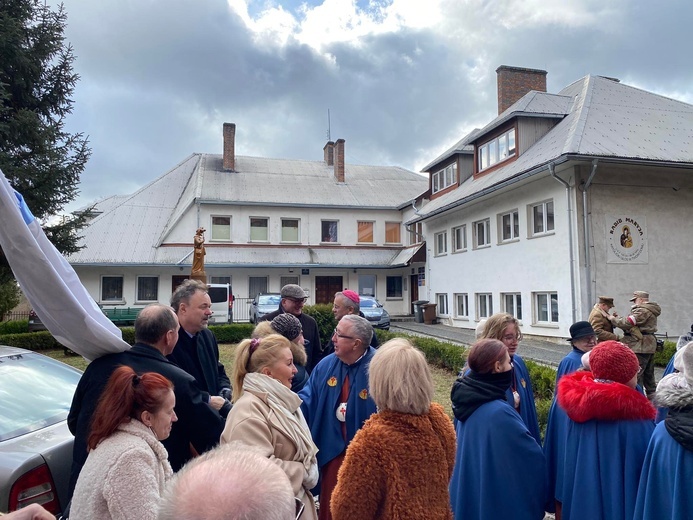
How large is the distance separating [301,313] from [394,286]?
2432cm

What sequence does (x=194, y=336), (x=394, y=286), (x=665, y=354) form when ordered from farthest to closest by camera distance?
1. (x=394, y=286)
2. (x=665, y=354)
3. (x=194, y=336)

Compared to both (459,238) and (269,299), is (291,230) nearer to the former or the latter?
(269,299)

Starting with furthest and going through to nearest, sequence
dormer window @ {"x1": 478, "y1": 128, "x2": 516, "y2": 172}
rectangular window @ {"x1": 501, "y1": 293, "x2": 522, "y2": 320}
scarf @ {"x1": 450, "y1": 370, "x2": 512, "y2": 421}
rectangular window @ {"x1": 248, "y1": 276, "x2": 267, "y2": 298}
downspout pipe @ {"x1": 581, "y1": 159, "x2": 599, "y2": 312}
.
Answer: rectangular window @ {"x1": 248, "y1": 276, "x2": 267, "y2": 298} < dormer window @ {"x1": 478, "y1": 128, "x2": 516, "y2": 172} < rectangular window @ {"x1": 501, "y1": 293, "x2": 522, "y2": 320} < downspout pipe @ {"x1": 581, "y1": 159, "x2": 599, "y2": 312} < scarf @ {"x1": 450, "y1": 370, "x2": 512, "y2": 421}

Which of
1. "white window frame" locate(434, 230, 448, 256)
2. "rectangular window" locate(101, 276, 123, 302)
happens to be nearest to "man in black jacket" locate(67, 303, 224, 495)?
"white window frame" locate(434, 230, 448, 256)

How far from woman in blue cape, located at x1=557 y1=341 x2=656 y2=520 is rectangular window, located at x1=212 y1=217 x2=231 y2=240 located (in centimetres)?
2658

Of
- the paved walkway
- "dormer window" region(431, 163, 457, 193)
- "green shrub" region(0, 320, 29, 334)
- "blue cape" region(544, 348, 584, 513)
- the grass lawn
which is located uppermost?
"dormer window" region(431, 163, 457, 193)

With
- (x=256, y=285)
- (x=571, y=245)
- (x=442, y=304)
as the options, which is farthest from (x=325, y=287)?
(x=571, y=245)

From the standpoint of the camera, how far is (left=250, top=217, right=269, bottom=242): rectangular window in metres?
28.7

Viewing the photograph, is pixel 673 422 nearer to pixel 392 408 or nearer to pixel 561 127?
pixel 392 408

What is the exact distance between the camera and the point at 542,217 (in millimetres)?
16641

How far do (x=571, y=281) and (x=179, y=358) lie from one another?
44.4 feet

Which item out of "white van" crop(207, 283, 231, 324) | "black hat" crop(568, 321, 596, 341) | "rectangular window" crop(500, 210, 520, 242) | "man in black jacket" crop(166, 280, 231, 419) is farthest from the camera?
"white van" crop(207, 283, 231, 324)

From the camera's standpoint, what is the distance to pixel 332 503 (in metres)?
2.27

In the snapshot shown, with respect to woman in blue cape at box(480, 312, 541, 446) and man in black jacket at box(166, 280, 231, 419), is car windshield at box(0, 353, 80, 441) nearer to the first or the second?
man in black jacket at box(166, 280, 231, 419)
